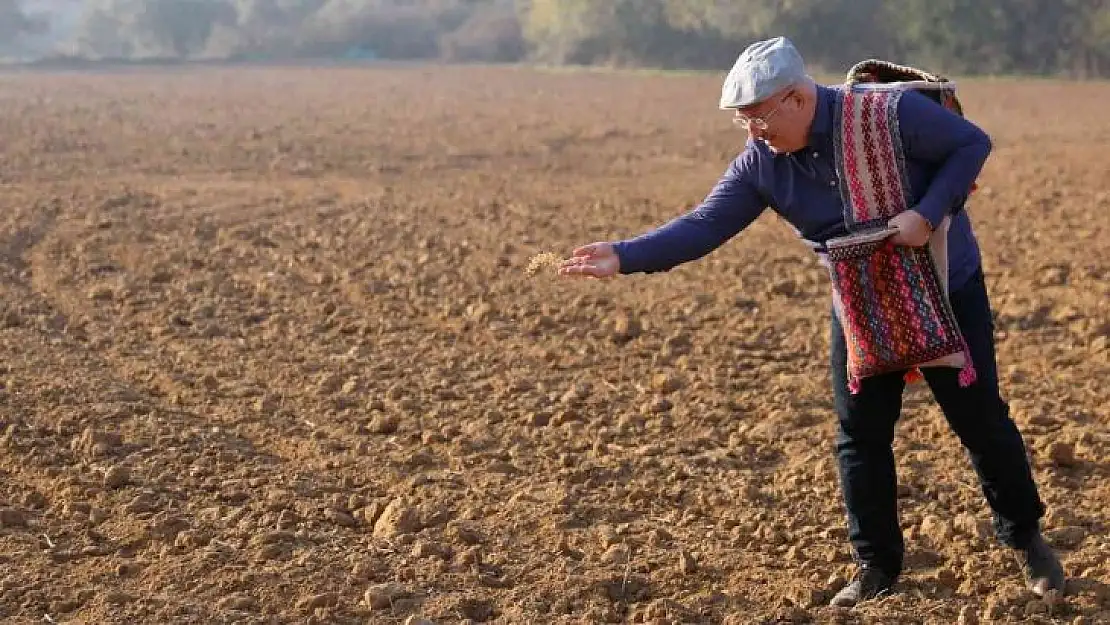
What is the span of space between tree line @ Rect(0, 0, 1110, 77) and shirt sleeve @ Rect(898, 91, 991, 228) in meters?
28.6

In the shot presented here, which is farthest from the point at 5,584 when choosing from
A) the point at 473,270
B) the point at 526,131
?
the point at 526,131

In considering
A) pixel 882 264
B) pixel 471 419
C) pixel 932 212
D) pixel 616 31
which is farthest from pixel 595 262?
pixel 616 31

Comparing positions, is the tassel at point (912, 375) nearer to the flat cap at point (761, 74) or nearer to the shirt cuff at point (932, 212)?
the shirt cuff at point (932, 212)

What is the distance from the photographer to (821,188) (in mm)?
3699

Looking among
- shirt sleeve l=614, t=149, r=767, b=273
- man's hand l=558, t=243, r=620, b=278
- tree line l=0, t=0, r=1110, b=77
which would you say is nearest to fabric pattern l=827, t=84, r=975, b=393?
shirt sleeve l=614, t=149, r=767, b=273

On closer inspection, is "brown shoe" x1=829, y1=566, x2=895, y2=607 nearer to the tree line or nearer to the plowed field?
the plowed field

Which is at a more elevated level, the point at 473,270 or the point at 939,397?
the point at 939,397

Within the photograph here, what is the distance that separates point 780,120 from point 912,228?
410 millimetres

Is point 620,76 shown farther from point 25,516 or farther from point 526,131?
point 25,516

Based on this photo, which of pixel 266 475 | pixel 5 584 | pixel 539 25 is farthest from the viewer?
pixel 539 25

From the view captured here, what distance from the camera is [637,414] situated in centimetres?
614

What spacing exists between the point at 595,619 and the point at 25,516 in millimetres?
2080

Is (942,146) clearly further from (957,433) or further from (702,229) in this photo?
(957,433)

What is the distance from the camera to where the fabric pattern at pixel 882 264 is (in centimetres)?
359
